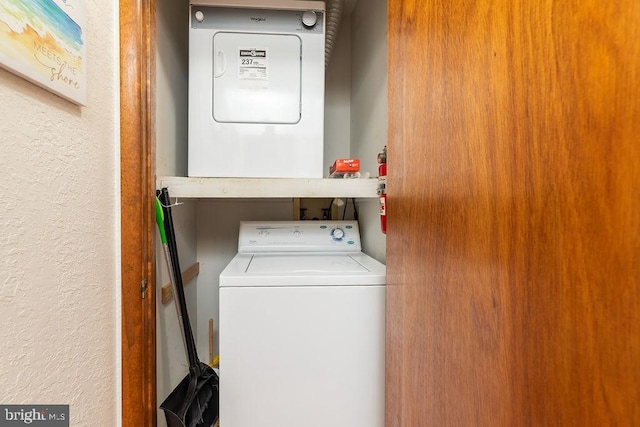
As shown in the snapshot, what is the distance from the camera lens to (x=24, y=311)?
54cm

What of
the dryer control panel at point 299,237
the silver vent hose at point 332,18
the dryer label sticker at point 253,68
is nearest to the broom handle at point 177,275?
the dryer control panel at point 299,237

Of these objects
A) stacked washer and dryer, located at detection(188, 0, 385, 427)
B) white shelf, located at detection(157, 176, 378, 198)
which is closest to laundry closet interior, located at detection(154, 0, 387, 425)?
white shelf, located at detection(157, 176, 378, 198)

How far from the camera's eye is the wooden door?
310 mm

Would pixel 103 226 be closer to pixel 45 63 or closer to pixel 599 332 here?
pixel 45 63

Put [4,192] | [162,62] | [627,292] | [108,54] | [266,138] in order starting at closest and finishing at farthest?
[627,292]
[4,192]
[108,54]
[162,62]
[266,138]

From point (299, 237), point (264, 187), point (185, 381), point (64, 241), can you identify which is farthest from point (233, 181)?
point (185, 381)

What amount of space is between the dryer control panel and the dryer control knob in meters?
0.98

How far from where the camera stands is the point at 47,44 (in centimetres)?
57

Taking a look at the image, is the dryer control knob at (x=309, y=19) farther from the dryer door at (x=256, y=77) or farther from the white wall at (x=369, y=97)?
the white wall at (x=369, y=97)

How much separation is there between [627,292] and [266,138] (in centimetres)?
129

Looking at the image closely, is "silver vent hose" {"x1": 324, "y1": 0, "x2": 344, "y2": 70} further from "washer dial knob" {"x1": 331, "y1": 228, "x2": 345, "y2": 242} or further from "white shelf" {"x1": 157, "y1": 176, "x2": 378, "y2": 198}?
"washer dial knob" {"x1": 331, "y1": 228, "x2": 345, "y2": 242}

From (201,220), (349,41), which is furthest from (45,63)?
(349,41)

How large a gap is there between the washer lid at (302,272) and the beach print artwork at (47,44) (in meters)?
0.68

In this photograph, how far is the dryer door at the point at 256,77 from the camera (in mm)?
1348
